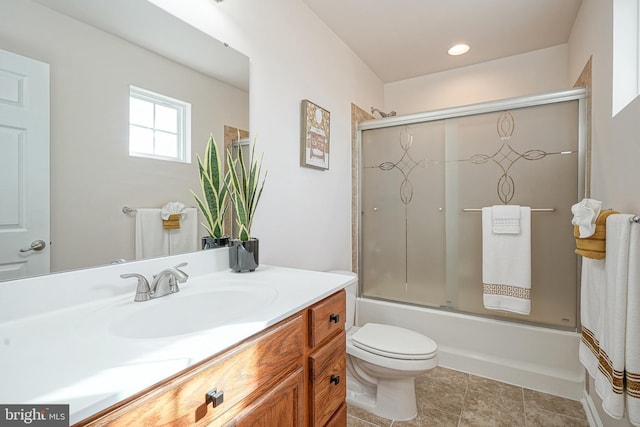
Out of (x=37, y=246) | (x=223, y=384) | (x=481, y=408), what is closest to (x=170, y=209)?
(x=37, y=246)

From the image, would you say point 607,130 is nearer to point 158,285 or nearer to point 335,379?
point 335,379

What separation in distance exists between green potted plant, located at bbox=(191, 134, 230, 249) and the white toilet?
3.19 ft

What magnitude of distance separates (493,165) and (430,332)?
1.31 metres

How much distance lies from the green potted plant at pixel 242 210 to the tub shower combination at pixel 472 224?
4.65 ft

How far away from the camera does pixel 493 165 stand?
2.12 metres

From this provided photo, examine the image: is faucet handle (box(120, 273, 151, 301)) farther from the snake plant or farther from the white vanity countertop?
the snake plant

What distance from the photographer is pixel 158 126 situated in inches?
44.1

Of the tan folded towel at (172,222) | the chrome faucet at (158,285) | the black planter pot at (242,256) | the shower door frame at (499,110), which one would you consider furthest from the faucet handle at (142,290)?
the shower door frame at (499,110)

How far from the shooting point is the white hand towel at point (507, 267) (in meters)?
1.92

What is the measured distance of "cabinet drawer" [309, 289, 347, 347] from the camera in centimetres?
96

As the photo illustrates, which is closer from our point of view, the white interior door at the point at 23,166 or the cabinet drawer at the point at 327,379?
the white interior door at the point at 23,166

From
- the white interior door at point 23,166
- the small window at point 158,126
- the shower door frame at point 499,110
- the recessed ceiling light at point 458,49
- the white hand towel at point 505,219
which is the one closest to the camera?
the white interior door at point 23,166

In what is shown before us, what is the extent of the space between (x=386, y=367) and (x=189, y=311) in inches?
41.9

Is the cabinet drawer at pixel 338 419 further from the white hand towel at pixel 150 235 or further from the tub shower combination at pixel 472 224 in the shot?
the tub shower combination at pixel 472 224
